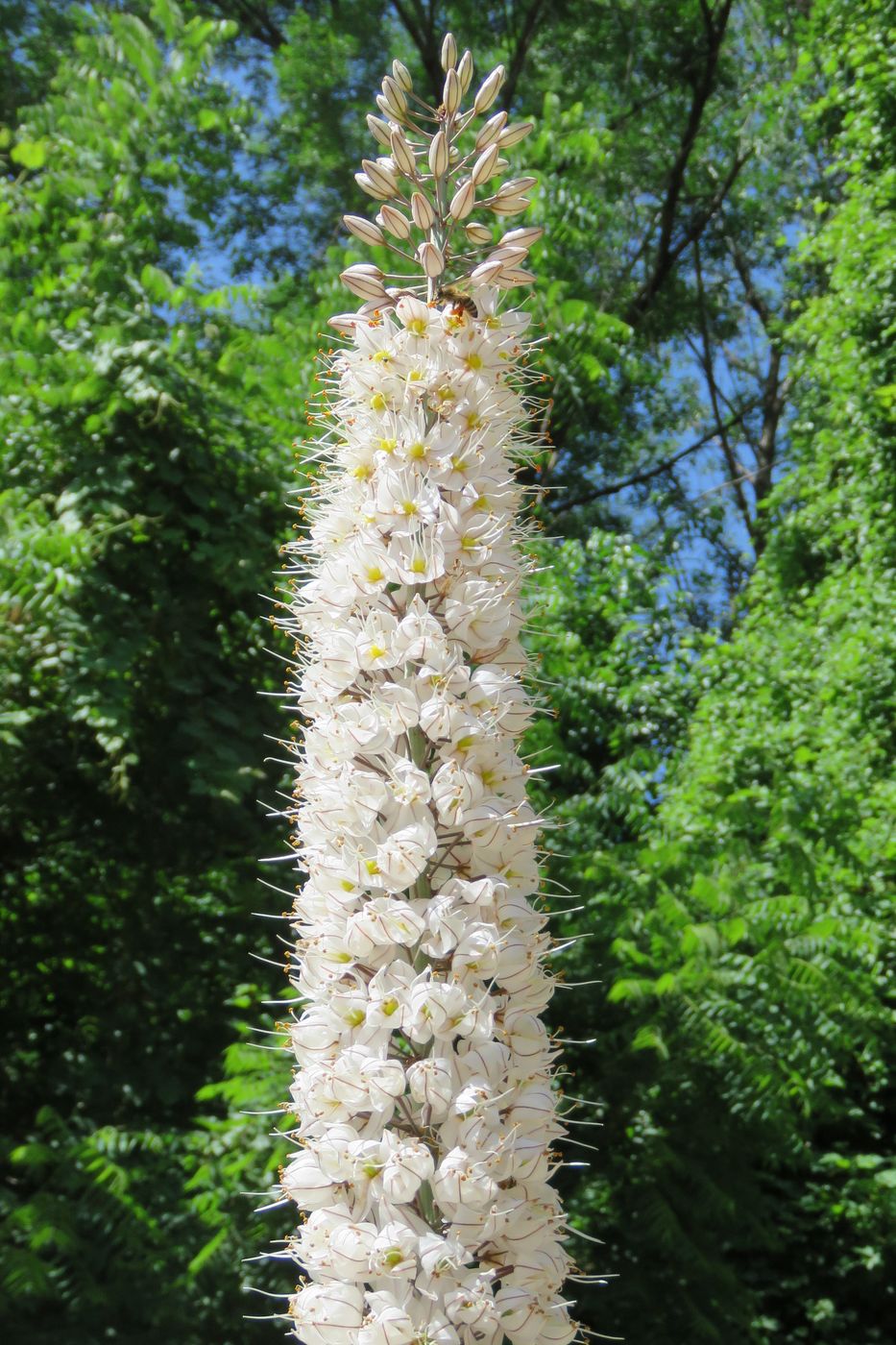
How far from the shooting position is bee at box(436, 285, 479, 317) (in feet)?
6.75

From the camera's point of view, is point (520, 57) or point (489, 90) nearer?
point (489, 90)

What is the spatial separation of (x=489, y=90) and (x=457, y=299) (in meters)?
Answer: 0.58

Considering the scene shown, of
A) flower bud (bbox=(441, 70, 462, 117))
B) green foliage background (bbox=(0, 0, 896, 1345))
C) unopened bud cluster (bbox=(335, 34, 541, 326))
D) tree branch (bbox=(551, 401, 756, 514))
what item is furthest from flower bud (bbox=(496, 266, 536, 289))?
tree branch (bbox=(551, 401, 756, 514))

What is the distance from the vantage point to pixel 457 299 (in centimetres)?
207

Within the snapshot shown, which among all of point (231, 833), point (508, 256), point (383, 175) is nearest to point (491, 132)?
point (383, 175)

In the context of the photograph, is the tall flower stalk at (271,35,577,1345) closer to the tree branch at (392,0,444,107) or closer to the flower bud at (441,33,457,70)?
the flower bud at (441,33,457,70)

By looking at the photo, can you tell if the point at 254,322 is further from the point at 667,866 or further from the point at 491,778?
the point at 491,778

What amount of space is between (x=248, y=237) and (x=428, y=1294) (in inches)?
481

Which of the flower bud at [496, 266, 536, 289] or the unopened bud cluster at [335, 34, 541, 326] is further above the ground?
the unopened bud cluster at [335, 34, 541, 326]

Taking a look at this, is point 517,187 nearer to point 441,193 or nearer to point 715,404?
point 441,193

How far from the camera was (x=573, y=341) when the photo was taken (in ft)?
18.2

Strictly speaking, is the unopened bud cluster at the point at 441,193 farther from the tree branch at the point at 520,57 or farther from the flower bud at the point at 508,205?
the tree branch at the point at 520,57

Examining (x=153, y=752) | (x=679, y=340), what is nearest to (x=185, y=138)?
(x=153, y=752)

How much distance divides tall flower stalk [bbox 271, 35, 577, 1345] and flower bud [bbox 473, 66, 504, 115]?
0.36 m
